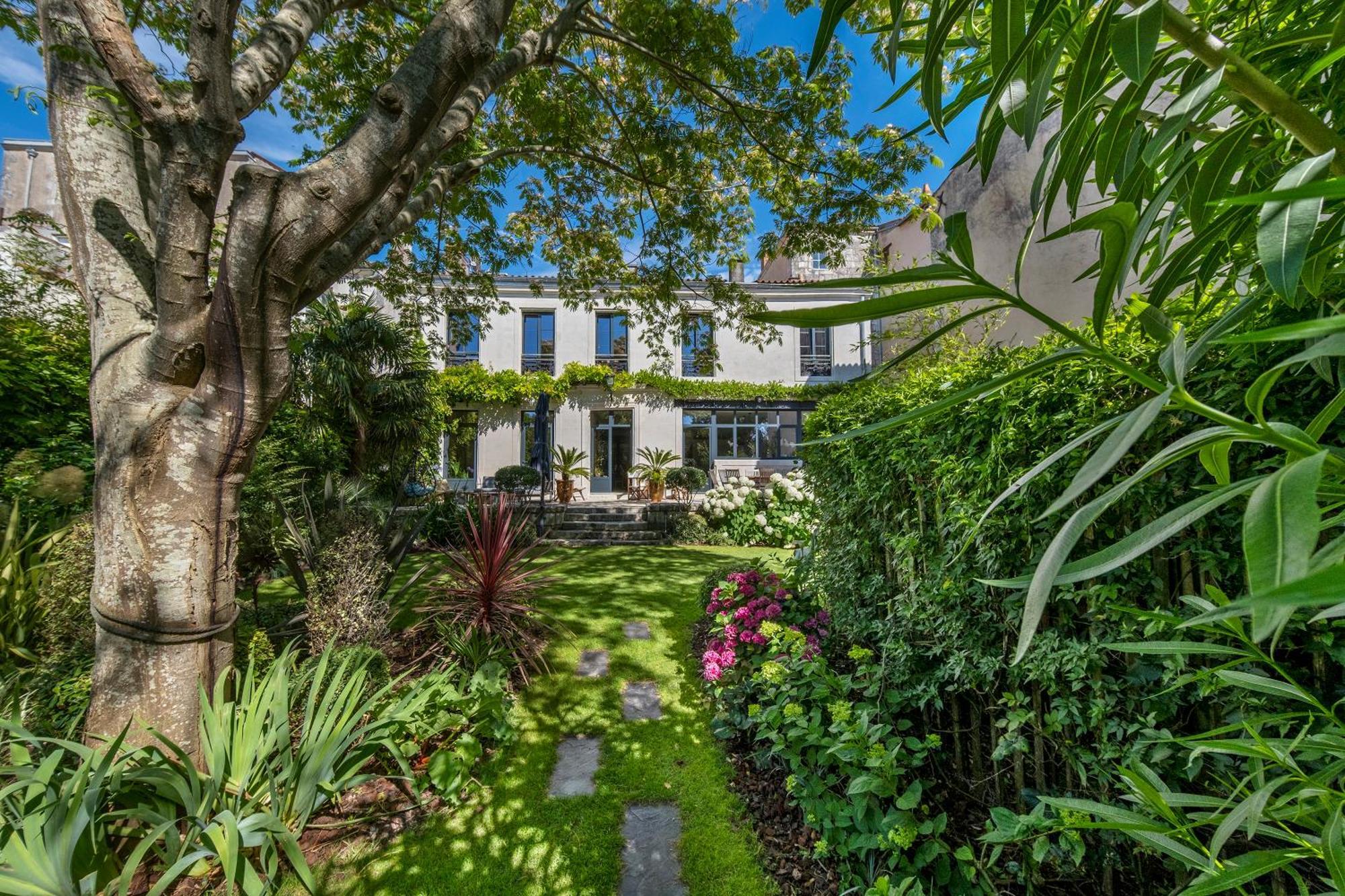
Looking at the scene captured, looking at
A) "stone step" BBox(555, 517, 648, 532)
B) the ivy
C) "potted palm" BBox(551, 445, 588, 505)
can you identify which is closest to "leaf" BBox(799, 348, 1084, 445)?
"stone step" BBox(555, 517, 648, 532)

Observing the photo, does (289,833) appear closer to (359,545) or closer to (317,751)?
(317,751)

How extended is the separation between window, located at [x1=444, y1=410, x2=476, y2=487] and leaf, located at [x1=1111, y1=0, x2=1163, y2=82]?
15.7 meters

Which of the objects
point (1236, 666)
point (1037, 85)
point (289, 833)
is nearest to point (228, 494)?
point (289, 833)

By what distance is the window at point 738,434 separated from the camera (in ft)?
52.3

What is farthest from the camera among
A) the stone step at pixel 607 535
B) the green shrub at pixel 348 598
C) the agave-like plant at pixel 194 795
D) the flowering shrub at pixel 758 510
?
the stone step at pixel 607 535

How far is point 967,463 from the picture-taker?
1.90 meters

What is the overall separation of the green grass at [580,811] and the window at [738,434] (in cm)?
1185

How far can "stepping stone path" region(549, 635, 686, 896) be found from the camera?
2092 millimetres

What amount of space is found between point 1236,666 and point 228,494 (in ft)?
12.8

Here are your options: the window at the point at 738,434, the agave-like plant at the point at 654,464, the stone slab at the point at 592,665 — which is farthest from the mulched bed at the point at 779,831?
the window at the point at 738,434

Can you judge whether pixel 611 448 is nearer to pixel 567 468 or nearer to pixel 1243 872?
pixel 567 468

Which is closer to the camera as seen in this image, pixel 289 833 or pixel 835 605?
pixel 289 833

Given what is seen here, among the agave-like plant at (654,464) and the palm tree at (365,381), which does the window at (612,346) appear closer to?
the agave-like plant at (654,464)

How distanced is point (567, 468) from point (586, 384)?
292 centimetres
